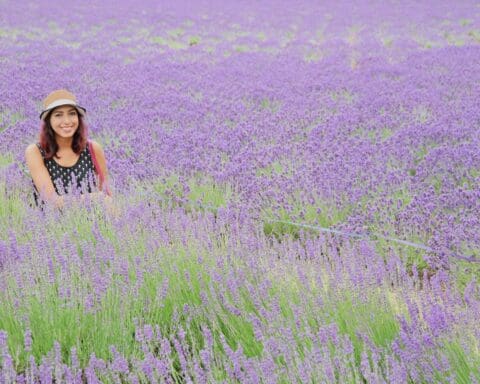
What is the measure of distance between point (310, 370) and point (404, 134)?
3.94 m

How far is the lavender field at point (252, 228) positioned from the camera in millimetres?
2225

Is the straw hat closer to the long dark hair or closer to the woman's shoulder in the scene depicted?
the long dark hair

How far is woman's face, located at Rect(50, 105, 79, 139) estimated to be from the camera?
445 cm

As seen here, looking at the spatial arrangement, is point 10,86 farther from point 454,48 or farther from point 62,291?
point 454,48

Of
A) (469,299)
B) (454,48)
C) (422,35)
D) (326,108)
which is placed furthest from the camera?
(422,35)

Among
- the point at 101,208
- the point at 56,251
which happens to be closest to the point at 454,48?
the point at 101,208

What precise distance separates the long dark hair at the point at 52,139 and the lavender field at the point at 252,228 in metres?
0.36

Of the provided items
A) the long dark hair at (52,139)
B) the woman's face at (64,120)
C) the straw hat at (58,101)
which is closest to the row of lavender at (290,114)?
the long dark hair at (52,139)

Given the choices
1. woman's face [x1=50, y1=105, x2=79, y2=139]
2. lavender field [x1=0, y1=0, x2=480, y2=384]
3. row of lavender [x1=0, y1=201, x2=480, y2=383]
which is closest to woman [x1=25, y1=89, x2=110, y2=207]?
woman's face [x1=50, y1=105, x2=79, y2=139]

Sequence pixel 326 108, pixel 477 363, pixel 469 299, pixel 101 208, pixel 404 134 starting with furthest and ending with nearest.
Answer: pixel 326 108
pixel 404 134
pixel 101 208
pixel 469 299
pixel 477 363

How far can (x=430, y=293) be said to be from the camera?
2551mm

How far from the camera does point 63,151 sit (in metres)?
4.68

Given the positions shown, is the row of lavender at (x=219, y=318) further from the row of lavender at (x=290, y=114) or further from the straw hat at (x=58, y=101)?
the straw hat at (x=58, y=101)

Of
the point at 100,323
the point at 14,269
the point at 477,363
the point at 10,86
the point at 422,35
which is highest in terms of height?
the point at 422,35
